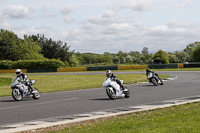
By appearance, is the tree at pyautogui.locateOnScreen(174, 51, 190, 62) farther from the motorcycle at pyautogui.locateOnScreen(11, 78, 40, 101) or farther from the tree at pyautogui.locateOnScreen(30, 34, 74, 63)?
the motorcycle at pyautogui.locateOnScreen(11, 78, 40, 101)

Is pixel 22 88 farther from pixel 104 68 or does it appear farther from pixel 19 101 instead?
pixel 104 68

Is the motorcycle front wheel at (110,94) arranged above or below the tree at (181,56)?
below

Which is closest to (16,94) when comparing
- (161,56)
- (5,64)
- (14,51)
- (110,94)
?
(110,94)

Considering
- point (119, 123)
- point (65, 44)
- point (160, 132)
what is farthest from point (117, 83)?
point (65, 44)

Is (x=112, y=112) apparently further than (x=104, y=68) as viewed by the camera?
No

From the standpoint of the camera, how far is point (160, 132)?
674 cm

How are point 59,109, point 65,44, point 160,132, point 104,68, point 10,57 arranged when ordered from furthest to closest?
point 65,44 → point 10,57 → point 104,68 → point 59,109 → point 160,132

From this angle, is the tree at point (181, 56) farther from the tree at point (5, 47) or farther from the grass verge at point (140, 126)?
the grass verge at point (140, 126)

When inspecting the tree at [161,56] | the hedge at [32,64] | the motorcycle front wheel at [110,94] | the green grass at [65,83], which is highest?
the tree at [161,56]

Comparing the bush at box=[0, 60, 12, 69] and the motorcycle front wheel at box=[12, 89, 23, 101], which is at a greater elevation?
the bush at box=[0, 60, 12, 69]

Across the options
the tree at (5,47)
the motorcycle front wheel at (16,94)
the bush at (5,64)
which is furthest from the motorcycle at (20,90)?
the tree at (5,47)

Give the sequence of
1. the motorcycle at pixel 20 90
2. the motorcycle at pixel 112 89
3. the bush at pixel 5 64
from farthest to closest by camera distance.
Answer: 1. the bush at pixel 5 64
2. the motorcycle at pixel 20 90
3. the motorcycle at pixel 112 89

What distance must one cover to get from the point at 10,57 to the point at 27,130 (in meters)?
79.2

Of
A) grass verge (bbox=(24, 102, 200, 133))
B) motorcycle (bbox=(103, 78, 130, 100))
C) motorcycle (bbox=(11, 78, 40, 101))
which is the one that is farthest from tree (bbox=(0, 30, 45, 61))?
grass verge (bbox=(24, 102, 200, 133))
